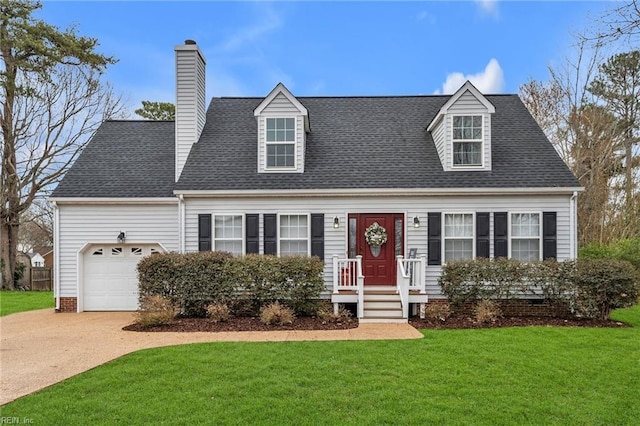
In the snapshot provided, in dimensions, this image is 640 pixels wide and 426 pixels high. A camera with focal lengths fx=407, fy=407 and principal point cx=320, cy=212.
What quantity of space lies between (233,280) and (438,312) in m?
4.94

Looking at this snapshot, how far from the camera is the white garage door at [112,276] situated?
11.8 m

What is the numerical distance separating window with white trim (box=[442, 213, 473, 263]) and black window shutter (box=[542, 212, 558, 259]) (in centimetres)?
185

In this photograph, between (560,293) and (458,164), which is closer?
(560,293)

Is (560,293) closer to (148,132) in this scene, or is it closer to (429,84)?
(429,84)

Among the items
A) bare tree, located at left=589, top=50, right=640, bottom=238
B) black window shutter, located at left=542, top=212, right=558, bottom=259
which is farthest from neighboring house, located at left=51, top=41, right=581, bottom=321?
bare tree, located at left=589, top=50, right=640, bottom=238

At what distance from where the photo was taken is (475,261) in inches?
396

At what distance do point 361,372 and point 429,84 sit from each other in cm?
1598

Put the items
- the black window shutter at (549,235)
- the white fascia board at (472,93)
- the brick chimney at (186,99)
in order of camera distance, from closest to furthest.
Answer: the black window shutter at (549,235)
the white fascia board at (472,93)
the brick chimney at (186,99)

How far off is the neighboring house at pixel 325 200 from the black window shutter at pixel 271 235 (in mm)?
28

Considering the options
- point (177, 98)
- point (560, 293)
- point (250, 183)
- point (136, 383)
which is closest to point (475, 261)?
point (560, 293)

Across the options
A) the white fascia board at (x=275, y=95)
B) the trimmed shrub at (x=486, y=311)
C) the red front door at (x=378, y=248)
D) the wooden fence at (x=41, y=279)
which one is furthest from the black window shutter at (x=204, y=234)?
the wooden fence at (x=41, y=279)

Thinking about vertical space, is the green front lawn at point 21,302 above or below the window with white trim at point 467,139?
below

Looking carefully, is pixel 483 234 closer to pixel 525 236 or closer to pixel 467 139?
pixel 525 236

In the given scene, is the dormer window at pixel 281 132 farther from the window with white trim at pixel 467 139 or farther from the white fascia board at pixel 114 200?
the window with white trim at pixel 467 139
